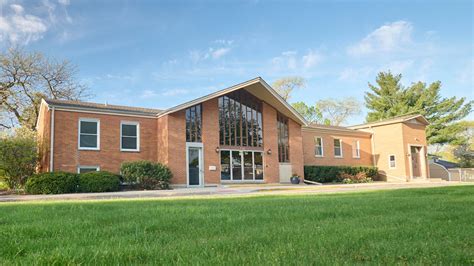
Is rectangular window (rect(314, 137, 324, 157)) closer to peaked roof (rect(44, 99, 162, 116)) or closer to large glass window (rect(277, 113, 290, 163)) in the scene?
large glass window (rect(277, 113, 290, 163))

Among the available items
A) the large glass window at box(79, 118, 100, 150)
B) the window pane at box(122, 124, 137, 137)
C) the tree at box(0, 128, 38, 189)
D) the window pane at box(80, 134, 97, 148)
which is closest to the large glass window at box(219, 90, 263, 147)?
the window pane at box(122, 124, 137, 137)

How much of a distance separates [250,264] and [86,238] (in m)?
1.96

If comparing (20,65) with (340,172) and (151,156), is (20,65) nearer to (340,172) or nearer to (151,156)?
(151,156)

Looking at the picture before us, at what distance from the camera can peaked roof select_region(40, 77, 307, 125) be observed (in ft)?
64.5

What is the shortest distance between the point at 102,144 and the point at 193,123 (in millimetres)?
5211

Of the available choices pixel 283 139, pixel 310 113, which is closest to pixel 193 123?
pixel 283 139

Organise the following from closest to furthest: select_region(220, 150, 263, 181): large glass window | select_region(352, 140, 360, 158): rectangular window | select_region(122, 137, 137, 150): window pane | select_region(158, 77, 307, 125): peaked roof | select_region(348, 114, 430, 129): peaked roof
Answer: select_region(122, 137, 137, 150): window pane, select_region(158, 77, 307, 125): peaked roof, select_region(220, 150, 263, 181): large glass window, select_region(348, 114, 430, 129): peaked roof, select_region(352, 140, 360, 158): rectangular window

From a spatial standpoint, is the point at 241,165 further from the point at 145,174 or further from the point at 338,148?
the point at 338,148

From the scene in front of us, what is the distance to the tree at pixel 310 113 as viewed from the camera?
173ft

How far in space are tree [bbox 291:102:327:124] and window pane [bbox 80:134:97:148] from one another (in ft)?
119

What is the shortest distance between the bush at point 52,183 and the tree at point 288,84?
118ft

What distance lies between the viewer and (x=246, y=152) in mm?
Result: 23688

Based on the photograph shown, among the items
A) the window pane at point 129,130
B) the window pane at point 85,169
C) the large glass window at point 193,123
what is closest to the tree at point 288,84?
the large glass window at point 193,123

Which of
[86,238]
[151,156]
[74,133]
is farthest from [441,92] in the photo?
[86,238]
